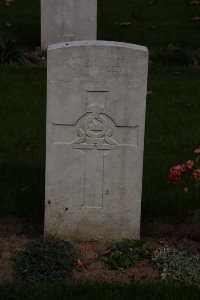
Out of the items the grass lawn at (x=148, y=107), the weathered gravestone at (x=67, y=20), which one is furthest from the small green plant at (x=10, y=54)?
the weathered gravestone at (x=67, y=20)

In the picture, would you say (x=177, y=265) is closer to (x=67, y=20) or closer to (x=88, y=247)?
(x=88, y=247)

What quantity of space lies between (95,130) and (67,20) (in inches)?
295

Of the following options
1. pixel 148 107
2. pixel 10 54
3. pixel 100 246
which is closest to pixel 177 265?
pixel 100 246

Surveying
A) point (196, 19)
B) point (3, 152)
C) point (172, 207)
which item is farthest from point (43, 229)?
point (196, 19)

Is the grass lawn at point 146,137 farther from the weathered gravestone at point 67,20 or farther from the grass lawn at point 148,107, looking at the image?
the weathered gravestone at point 67,20

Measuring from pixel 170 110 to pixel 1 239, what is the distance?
185 inches

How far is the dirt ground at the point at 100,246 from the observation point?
6090 mm

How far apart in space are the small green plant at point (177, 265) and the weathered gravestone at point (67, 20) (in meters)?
7.74

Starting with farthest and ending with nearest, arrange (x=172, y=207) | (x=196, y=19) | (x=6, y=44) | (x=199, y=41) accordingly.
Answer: (x=196, y=19)
(x=199, y=41)
(x=6, y=44)
(x=172, y=207)

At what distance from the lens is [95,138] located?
6359 millimetres

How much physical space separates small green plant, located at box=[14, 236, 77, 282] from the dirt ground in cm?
11

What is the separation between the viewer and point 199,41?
14453 mm

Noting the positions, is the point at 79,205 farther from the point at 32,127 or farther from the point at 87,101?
the point at 32,127

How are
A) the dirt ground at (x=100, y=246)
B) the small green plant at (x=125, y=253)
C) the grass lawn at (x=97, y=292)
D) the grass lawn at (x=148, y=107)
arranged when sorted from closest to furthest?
the grass lawn at (x=97, y=292) < the dirt ground at (x=100, y=246) < the small green plant at (x=125, y=253) < the grass lawn at (x=148, y=107)
